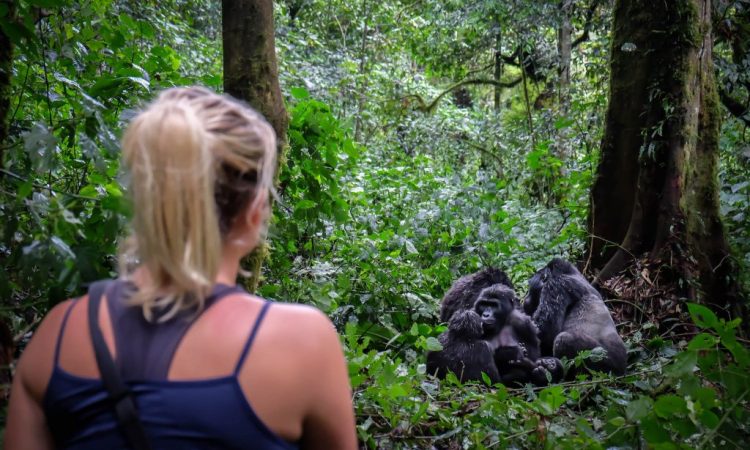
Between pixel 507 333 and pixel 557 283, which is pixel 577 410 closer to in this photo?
pixel 507 333

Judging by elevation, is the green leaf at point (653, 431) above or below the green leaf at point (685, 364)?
below

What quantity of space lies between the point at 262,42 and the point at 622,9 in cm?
350

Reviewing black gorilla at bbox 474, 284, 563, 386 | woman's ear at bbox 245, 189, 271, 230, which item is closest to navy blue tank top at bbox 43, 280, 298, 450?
woman's ear at bbox 245, 189, 271, 230

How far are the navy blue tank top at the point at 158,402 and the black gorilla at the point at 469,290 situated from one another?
Result: 3.41 metres

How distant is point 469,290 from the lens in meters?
4.68

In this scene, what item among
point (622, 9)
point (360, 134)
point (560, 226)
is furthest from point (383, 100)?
point (622, 9)

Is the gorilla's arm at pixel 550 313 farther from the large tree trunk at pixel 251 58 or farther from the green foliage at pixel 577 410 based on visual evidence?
the large tree trunk at pixel 251 58

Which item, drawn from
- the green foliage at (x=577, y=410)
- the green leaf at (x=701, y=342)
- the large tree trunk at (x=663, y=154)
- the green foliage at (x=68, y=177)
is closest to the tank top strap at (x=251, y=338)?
the green foliage at (x=68, y=177)

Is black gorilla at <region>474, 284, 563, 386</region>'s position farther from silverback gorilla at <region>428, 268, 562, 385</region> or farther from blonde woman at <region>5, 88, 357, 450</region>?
blonde woman at <region>5, 88, 357, 450</region>

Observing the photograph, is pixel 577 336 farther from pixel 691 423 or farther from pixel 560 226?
pixel 560 226

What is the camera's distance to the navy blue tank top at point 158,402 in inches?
47.5

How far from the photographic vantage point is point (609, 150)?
216 inches

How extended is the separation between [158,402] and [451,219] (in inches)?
196

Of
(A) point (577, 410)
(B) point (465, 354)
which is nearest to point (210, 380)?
(A) point (577, 410)
